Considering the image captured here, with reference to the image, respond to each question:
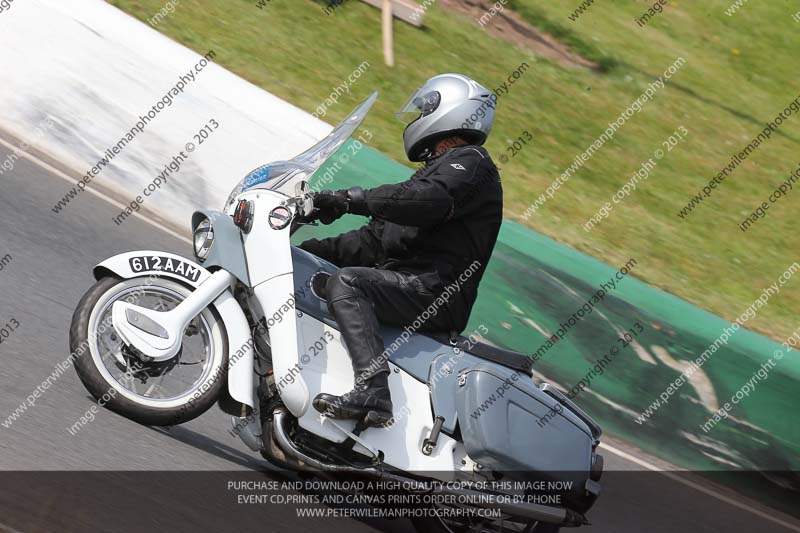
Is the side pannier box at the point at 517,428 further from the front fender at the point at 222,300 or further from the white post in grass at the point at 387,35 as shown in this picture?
the white post in grass at the point at 387,35

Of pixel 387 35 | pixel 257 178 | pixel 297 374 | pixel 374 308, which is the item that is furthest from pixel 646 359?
pixel 387 35

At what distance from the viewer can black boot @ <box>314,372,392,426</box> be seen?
15.4ft

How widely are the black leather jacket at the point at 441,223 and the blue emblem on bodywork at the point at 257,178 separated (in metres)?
0.47

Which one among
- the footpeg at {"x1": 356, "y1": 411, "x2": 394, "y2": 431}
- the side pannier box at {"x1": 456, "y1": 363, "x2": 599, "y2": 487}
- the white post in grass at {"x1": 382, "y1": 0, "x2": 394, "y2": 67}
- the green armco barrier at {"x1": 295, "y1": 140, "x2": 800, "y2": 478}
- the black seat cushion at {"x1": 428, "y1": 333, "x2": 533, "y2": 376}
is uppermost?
the black seat cushion at {"x1": 428, "y1": 333, "x2": 533, "y2": 376}

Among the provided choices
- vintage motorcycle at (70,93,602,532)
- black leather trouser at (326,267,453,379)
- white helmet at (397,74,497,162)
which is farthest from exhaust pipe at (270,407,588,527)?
white helmet at (397,74,497,162)

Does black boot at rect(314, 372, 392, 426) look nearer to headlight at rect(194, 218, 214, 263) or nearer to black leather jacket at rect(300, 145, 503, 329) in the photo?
black leather jacket at rect(300, 145, 503, 329)

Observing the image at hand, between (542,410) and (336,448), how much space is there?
1021 mm

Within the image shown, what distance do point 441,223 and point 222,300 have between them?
1091 mm

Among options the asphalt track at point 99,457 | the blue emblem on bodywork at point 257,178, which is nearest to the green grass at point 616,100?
the asphalt track at point 99,457

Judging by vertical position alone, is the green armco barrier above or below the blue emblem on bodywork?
below

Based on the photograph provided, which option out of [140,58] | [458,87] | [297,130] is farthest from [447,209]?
[140,58]

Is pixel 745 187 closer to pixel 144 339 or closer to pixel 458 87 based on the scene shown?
pixel 458 87

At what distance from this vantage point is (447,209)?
480 centimetres

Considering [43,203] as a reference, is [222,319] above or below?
above
